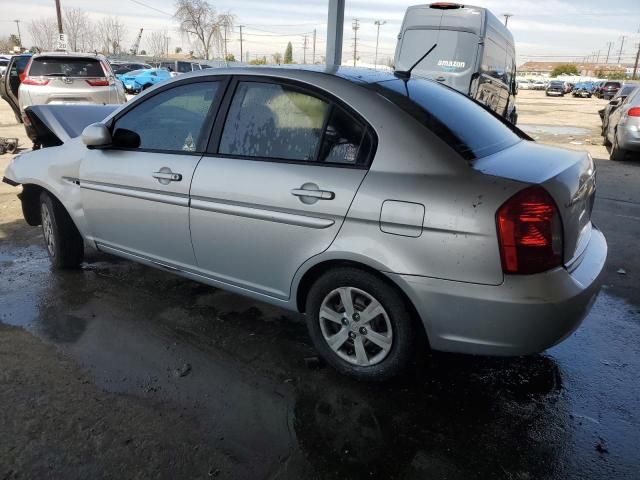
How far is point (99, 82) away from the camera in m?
10.4

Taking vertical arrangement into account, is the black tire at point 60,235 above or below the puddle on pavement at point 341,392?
above

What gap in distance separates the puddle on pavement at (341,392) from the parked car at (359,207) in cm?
30

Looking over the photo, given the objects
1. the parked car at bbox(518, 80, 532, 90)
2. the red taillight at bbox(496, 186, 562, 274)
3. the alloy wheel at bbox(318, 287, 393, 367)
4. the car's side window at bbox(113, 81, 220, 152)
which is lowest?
the parked car at bbox(518, 80, 532, 90)

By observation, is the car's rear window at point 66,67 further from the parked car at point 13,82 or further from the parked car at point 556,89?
the parked car at point 556,89

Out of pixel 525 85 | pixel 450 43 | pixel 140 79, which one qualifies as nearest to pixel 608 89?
pixel 525 85

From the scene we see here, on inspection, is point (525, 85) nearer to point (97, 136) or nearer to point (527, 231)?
point (97, 136)

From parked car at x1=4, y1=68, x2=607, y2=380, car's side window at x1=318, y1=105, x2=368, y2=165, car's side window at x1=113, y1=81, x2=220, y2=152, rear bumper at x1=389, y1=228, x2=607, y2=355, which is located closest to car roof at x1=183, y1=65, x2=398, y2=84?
parked car at x1=4, y1=68, x2=607, y2=380

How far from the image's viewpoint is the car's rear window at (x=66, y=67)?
1023 cm

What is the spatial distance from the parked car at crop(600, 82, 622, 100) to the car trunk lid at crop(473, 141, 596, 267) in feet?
148

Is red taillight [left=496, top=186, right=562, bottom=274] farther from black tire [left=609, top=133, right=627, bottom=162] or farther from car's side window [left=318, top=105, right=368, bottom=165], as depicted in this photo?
black tire [left=609, top=133, right=627, bottom=162]

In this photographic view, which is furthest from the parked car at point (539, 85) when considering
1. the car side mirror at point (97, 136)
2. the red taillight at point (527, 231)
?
the red taillight at point (527, 231)

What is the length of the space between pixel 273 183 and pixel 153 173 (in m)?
0.99

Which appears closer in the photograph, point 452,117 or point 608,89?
point 452,117

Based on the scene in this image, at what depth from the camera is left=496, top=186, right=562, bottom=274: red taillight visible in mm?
2236
